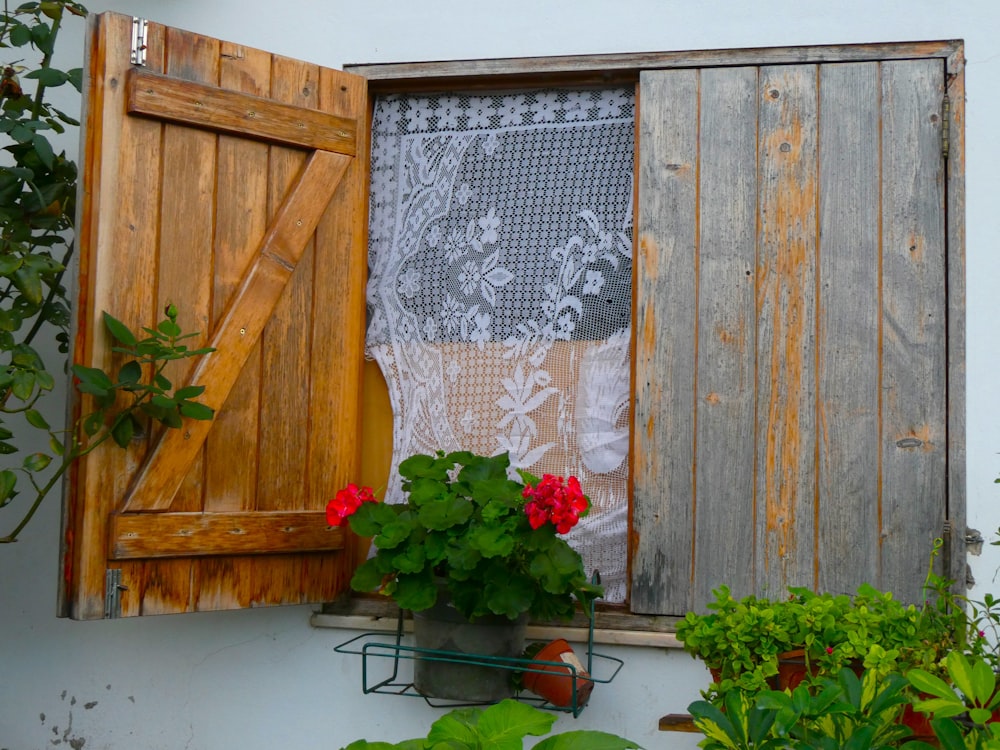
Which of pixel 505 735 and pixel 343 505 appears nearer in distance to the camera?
pixel 505 735

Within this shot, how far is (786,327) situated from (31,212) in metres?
1.85

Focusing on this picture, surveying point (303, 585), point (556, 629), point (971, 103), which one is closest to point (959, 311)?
point (971, 103)

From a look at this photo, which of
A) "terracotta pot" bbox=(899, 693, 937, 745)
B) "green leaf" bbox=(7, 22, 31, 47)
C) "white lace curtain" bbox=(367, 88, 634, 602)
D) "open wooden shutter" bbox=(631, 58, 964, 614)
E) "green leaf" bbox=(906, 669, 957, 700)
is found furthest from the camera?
"white lace curtain" bbox=(367, 88, 634, 602)

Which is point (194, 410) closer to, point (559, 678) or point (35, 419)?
point (35, 419)

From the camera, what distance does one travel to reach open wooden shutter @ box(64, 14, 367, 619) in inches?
95.7

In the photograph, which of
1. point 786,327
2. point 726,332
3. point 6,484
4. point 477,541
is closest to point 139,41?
point 6,484

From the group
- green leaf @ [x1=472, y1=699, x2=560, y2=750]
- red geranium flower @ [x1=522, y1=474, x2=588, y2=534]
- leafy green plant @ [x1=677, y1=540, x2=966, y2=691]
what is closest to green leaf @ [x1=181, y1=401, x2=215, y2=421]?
red geranium flower @ [x1=522, y1=474, x2=588, y2=534]

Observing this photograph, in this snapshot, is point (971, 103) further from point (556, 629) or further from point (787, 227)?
point (556, 629)

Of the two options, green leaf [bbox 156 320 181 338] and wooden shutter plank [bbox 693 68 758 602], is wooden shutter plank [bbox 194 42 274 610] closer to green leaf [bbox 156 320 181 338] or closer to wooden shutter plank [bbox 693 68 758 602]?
green leaf [bbox 156 320 181 338]

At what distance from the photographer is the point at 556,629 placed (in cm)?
263

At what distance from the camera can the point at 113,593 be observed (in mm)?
2406

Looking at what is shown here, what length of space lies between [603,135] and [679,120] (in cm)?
A: 23

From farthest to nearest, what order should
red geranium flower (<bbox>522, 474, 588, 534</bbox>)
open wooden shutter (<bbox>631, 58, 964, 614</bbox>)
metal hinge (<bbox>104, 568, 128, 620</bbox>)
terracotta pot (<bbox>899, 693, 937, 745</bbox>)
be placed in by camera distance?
open wooden shutter (<bbox>631, 58, 964, 614</bbox>), metal hinge (<bbox>104, 568, 128, 620</bbox>), red geranium flower (<bbox>522, 474, 588, 534</bbox>), terracotta pot (<bbox>899, 693, 937, 745</bbox>)

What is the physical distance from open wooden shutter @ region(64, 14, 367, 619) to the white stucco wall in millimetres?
235
